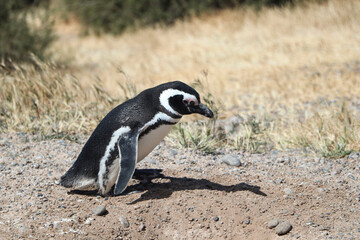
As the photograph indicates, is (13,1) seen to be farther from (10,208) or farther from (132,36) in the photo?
(10,208)

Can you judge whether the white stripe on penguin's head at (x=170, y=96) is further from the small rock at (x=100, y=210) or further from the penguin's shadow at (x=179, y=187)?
the small rock at (x=100, y=210)

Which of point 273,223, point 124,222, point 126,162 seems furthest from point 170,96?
point 273,223

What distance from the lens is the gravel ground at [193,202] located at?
3482 mm

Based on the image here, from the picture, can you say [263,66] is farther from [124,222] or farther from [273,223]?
[124,222]

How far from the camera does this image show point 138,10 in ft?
45.7

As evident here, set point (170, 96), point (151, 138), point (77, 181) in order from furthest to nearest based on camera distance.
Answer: point (77, 181)
point (151, 138)
point (170, 96)

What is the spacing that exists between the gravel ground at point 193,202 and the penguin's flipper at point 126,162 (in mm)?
284

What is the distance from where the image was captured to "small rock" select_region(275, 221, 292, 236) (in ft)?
11.3

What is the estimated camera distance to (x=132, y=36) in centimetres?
1289

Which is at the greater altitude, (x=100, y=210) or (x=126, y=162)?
(x=126, y=162)

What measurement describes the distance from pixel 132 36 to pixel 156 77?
436cm

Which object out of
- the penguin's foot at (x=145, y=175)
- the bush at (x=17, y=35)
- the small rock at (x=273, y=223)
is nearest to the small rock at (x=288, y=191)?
the small rock at (x=273, y=223)

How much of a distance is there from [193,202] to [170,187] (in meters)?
0.31

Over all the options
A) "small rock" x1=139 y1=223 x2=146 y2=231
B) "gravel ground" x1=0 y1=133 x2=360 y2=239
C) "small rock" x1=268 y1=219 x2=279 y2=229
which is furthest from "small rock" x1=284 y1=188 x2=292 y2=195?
"small rock" x1=139 y1=223 x2=146 y2=231
